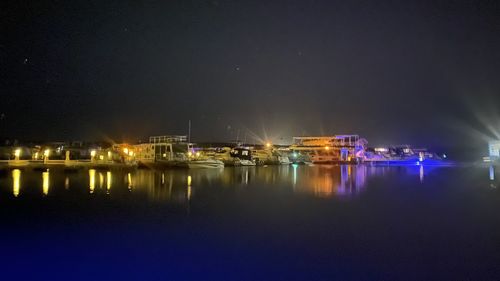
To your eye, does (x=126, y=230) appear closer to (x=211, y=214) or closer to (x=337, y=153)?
(x=211, y=214)

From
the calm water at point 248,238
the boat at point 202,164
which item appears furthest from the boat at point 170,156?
the calm water at point 248,238

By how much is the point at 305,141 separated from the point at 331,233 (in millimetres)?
61150

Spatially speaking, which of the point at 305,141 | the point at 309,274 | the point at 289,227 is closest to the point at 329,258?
the point at 309,274

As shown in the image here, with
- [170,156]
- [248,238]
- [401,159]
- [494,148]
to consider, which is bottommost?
[248,238]

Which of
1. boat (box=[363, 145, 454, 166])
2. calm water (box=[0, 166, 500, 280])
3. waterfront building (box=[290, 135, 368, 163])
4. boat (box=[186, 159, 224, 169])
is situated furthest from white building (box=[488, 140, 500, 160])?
calm water (box=[0, 166, 500, 280])

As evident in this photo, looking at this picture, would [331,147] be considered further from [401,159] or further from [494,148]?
[494,148]

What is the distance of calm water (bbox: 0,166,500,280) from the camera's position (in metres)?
5.41

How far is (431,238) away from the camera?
7.30 meters

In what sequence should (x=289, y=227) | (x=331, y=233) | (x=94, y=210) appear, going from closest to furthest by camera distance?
(x=331, y=233) < (x=289, y=227) < (x=94, y=210)

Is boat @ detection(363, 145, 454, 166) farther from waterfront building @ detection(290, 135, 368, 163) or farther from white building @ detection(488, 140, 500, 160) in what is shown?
white building @ detection(488, 140, 500, 160)

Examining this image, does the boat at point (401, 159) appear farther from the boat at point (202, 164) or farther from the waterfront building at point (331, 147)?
the boat at point (202, 164)

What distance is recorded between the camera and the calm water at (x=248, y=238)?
5414 mm

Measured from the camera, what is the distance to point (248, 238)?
7227 mm

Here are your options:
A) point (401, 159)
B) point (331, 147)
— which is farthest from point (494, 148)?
point (331, 147)
